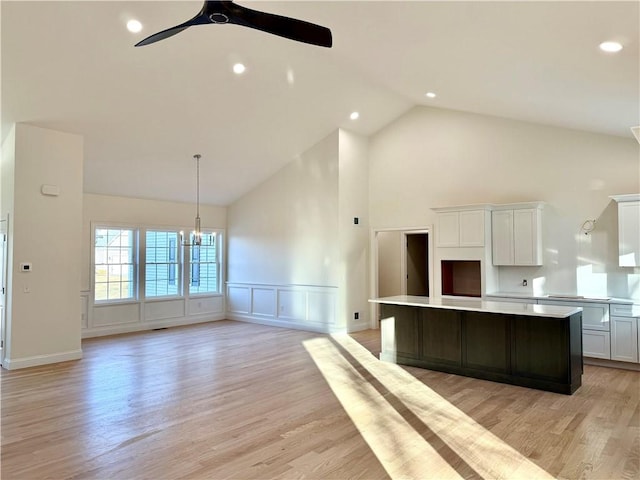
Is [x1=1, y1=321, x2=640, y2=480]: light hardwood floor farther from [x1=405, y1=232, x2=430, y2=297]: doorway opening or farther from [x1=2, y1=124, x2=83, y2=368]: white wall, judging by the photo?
[x1=405, y1=232, x2=430, y2=297]: doorway opening

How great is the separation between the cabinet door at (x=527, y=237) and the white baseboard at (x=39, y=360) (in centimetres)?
656

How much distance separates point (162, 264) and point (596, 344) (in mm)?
7633

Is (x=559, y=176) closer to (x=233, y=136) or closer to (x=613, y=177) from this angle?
(x=613, y=177)

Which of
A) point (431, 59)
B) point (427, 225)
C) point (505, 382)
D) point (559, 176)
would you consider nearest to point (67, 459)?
point (505, 382)

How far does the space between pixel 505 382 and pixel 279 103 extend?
496 cm

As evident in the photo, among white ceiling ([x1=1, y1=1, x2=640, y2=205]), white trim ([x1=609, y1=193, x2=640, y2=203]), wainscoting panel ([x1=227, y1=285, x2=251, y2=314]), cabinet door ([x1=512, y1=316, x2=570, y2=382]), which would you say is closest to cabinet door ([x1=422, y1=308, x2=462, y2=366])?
cabinet door ([x1=512, y1=316, x2=570, y2=382])

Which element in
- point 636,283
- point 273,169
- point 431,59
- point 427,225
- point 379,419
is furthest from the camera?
point 273,169

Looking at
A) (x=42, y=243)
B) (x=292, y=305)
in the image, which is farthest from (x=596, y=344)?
(x=42, y=243)

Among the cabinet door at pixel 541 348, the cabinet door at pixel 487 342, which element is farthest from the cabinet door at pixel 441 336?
the cabinet door at pixel 541 348

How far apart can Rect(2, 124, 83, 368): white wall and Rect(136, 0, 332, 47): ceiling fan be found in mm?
3630

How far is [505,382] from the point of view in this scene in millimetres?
4875

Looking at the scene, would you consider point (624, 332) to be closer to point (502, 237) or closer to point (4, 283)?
point (502, 237)

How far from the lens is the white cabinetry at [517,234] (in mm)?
6473

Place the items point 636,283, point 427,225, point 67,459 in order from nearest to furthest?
point 67,459 < point 636,283 < point 427,225
